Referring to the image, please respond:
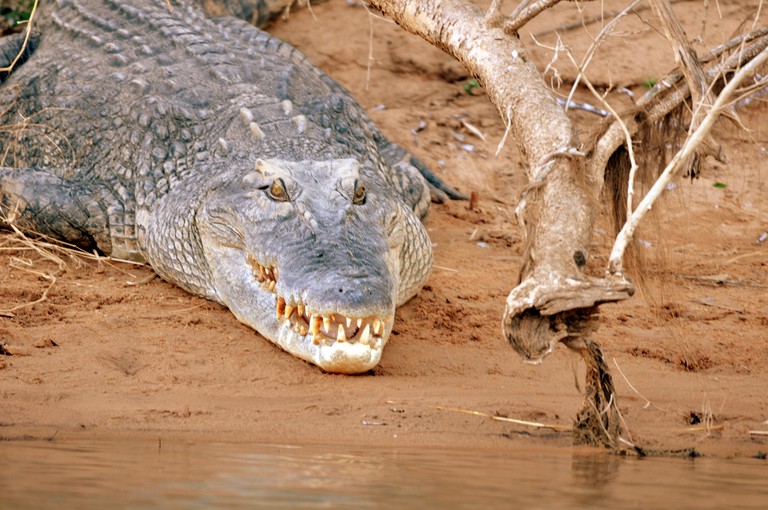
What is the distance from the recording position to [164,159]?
20.1 feet

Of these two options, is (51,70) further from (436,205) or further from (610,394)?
(610,394)

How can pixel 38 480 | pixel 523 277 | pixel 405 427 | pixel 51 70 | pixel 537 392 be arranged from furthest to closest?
pixel 51 70, pixel 537 392, pixel 405 427, pixel 523 277, pixel 38 480

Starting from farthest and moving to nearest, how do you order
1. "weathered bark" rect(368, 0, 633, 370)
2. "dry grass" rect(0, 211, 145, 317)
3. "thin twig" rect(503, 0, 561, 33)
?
"dry grass" rect(0, 211, 145, 317)
"thin twig" rect(503, 0, 561, 33)
"weathered bark" rect(368, 0, 633, 370)

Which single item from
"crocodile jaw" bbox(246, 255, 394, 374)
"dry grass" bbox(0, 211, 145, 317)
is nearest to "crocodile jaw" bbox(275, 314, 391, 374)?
"crocodile jaw" bbox(246, 255, 394, 374)

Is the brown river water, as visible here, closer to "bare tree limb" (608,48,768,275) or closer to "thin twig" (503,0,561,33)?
"bare tree limb" (608,48,768,275)

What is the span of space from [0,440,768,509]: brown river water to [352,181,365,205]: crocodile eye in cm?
165

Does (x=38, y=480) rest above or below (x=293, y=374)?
below

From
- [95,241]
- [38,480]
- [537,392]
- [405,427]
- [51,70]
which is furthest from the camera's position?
[51,70]

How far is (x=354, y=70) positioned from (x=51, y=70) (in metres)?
2.39

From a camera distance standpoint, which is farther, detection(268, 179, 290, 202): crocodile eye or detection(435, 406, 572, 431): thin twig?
detection(268, 179, 290, 202): crocodile eye

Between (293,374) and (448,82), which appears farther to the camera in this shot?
(448,82)

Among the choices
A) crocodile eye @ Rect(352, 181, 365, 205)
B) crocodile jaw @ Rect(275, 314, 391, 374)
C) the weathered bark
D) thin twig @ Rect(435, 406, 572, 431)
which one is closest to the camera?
the weathered bark

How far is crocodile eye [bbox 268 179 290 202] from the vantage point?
5.07 m

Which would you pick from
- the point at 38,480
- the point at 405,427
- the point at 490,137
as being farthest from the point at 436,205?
the point at 38,480
